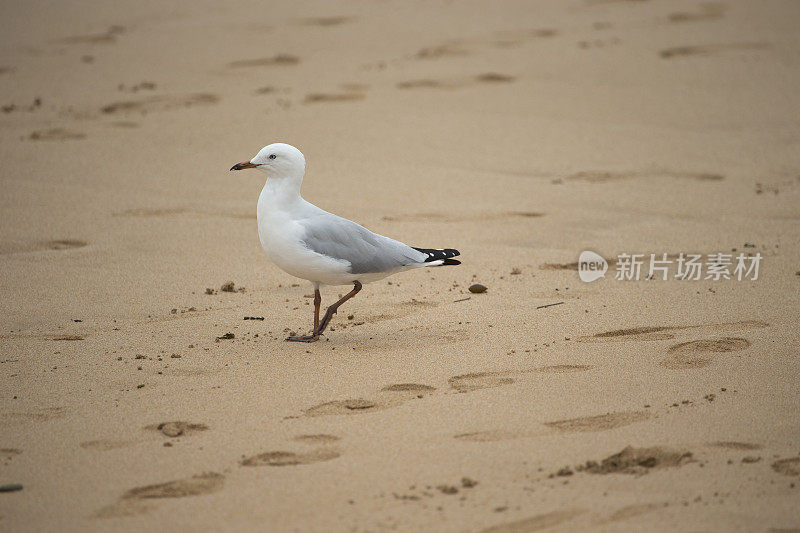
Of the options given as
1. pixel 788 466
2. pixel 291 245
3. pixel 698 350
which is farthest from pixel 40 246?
pixel 788 466

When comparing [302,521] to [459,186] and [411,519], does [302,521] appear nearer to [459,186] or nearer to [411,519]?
[411,519]

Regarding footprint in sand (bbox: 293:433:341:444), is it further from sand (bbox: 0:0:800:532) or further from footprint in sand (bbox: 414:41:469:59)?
footprint in sand (bbox: 414:41:469:59)

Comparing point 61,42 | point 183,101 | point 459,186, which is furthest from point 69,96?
point 459,186

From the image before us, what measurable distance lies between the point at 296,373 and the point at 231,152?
4.18 metres

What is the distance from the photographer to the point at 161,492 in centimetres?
288

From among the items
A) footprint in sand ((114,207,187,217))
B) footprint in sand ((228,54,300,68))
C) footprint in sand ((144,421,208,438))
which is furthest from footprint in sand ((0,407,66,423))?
footprint in sand ((228,54,300,68))

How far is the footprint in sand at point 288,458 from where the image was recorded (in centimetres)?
306

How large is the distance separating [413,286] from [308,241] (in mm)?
1152

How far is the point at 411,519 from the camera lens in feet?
8.87

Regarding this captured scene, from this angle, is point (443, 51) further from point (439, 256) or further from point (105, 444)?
point (105, 444)

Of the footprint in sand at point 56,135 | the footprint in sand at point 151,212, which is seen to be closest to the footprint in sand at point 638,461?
the footprint in sand at point 151,212

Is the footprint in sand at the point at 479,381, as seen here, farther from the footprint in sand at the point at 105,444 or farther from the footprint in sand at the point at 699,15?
the footprint in sand at the point at 699,15

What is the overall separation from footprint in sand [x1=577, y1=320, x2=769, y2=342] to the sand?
0.02 metres

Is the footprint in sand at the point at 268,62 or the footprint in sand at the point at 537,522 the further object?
the footprint in sand at the point at 268,62
